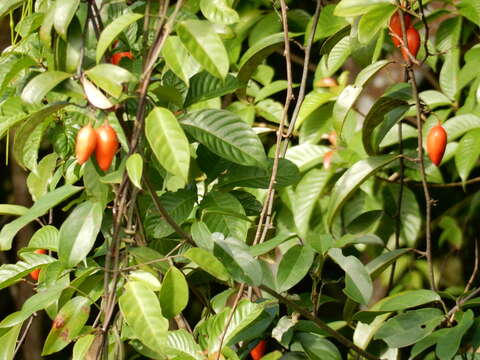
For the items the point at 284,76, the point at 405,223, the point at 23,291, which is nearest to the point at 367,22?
the point at 405,223

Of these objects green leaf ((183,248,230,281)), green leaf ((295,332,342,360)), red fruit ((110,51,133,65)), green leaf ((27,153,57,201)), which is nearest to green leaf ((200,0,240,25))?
red fruit ((110,51,133,65))

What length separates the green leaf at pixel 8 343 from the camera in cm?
122

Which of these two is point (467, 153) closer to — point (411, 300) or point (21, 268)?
point (411, 300)

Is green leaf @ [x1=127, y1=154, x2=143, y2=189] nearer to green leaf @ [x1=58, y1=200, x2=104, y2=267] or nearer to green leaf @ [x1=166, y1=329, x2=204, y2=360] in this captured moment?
green leaf @ [x1=58, y1=200, x2=104, y2=267]

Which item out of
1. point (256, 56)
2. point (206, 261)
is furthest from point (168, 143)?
point (256, 56)

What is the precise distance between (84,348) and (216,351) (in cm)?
20

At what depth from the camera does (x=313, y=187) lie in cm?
201

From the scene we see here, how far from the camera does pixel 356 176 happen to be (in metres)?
1.38

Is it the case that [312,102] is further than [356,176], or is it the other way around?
[312,102]

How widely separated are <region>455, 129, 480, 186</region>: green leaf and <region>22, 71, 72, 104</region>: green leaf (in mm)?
1114

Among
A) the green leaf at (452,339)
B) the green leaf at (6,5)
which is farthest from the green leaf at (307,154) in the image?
the green leaf at (6,5)

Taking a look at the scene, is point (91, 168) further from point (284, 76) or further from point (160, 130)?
point (284, 76)

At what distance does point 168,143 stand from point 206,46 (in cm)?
13

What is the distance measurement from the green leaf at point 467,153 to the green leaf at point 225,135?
825 mm
